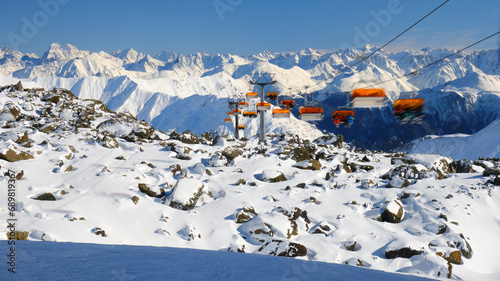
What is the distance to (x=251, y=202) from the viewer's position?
18.9 m

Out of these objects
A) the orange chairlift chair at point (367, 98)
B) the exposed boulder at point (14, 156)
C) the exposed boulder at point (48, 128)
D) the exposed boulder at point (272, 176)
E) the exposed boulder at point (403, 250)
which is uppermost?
the exposed boulder at point (48, 128)

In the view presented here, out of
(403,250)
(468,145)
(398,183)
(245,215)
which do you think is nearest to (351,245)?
(403,250)

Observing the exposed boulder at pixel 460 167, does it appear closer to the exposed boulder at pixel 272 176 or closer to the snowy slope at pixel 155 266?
the exposed boulder at pixel 272 176

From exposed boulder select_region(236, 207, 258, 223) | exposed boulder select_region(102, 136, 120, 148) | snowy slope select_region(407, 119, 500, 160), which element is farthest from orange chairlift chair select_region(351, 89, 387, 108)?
snowy slope select_region(407, 119, 500, 160)

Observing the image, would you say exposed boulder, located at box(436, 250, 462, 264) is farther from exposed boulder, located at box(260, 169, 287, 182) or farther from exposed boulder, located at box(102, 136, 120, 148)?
exposed boulder, located at box(102, 136, 120, 148)

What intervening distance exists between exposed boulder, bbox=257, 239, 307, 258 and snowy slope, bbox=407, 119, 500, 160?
5526 inches

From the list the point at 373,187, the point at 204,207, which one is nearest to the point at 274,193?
the point at 204,207

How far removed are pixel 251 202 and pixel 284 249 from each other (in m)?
5.52

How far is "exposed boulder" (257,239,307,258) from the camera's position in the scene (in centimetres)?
1344

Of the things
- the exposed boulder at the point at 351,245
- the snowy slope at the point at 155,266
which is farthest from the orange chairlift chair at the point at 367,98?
the snowy slope at the point at 155,266

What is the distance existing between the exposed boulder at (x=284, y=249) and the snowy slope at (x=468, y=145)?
5526 inches

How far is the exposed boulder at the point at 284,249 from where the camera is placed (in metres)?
13.4

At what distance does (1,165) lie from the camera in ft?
61.3

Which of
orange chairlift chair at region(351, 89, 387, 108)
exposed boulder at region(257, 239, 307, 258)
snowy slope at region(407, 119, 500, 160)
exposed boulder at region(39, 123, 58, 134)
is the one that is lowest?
exposed boulder at region(257, 239, 307, 258)
